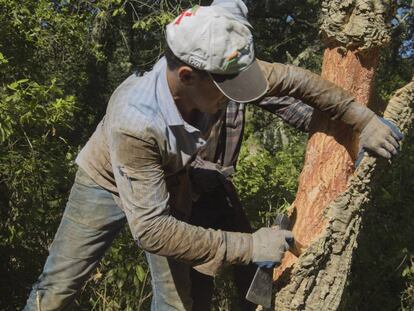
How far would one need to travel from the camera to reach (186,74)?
2387 millimetres

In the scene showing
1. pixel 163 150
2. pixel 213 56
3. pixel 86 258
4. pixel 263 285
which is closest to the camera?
pixel 213 56

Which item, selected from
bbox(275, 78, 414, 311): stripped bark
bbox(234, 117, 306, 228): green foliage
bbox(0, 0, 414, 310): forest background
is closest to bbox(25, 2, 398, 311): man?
bbox(275, 78, 414, 311): stripped bark

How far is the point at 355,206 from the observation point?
3.01m

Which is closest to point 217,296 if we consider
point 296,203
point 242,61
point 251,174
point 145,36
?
point 251,174

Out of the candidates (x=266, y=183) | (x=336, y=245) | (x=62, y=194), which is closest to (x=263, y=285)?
(x=336, y=245)

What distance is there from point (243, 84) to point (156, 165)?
1.51 ft

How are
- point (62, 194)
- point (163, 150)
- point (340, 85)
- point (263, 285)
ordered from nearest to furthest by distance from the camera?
point (163, 150) < point (263, 285) < point (340, 85) < point (62, 194)

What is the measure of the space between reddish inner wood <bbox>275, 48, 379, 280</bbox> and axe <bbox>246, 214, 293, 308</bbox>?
218 mm

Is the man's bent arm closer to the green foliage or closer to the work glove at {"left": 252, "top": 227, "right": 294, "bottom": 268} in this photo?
the work glove at {"left": 252, "top": 227, "right": 294, "bottom": 268}

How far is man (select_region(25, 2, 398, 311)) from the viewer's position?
2.34m

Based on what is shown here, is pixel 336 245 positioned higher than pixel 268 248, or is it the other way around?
Answer: pixel 268 248

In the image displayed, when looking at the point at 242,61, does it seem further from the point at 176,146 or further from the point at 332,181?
the point at 332,181

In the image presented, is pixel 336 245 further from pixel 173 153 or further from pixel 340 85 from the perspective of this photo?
pixel 173 153

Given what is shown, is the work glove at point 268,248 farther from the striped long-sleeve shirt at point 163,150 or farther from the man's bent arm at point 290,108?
the man's bent arm at point 290,108
